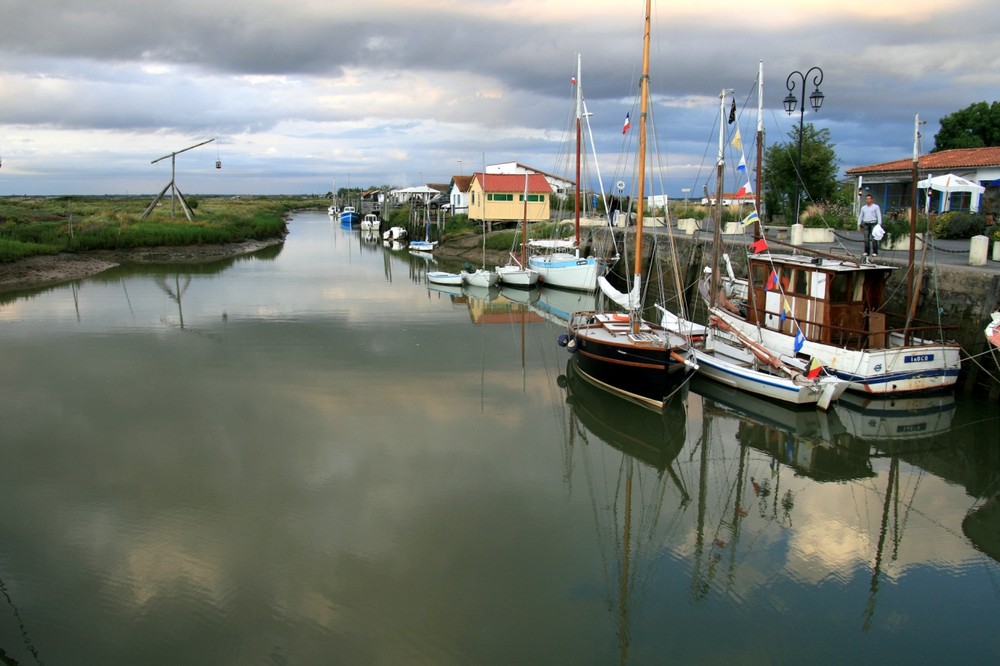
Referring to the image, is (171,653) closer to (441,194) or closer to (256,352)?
(256,352)

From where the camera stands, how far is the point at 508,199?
50656 millimetres

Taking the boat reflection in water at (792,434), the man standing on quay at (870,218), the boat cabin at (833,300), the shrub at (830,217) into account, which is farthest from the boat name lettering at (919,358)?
the shrub at (830,217)

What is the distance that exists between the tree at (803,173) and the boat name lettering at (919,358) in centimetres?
1879

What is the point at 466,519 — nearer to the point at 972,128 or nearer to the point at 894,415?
the point at 894,415

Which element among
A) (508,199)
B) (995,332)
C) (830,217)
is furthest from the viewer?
(508,199)

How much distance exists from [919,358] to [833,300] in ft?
6.33

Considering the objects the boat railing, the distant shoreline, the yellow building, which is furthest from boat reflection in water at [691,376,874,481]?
the yellow building

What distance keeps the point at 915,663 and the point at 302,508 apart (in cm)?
749

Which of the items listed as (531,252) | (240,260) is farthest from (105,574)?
(240,260)

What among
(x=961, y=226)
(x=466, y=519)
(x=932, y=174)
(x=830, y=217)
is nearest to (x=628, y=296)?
(x=961, y=226)

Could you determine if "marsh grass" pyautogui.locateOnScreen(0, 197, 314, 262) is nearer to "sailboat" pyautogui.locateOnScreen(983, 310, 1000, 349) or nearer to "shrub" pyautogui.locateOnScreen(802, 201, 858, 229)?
"shrub" pyautogui.locateOnScreen(802, 201, 858, 229)

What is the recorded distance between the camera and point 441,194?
256 feet

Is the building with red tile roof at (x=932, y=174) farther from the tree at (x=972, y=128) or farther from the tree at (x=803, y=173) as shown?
the tree at (x=972, y=128)

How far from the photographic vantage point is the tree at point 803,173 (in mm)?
33156
